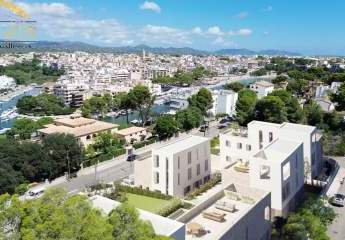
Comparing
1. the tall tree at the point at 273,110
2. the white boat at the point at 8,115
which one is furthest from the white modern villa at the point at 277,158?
the white boat at the point at 8,115

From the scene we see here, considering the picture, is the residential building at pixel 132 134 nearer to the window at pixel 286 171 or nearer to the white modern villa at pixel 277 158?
the white modern villa at pixel 277 158

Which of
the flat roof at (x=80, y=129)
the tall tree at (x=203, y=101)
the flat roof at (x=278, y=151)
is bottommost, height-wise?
the flat roof at (x=80, y=129)

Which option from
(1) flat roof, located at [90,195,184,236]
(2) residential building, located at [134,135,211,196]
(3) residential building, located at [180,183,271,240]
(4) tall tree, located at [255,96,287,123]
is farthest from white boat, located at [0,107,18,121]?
(1) flat roof, located at [90,195,184,236]

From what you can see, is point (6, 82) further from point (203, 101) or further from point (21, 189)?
point (21, 189)

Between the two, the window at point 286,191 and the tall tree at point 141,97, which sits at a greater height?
the tall tree at point 141,97

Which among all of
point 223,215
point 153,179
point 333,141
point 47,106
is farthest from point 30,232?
point 47,106

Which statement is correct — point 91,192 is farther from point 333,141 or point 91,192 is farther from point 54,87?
point 54,87
